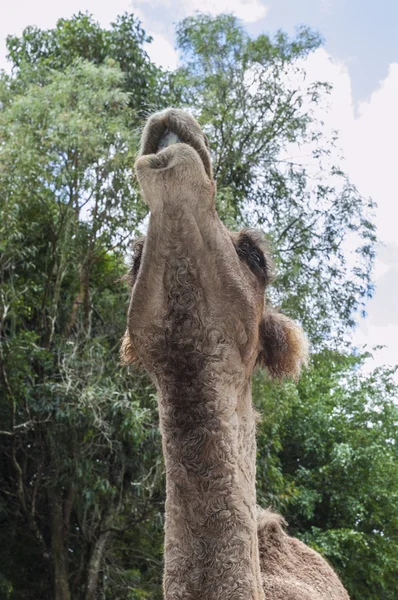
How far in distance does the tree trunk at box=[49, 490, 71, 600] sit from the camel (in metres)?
9.24

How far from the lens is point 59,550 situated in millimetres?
10812

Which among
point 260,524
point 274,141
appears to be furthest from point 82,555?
point 260,524

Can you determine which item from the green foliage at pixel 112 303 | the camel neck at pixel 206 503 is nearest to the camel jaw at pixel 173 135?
the camel neck at pixel 206 503

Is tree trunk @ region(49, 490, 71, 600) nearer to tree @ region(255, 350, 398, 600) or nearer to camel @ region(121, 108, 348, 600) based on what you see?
tree @ region(255, 350, 398, 600)

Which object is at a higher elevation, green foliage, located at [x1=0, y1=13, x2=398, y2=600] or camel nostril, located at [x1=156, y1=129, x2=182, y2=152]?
green foliage, located at [x1=0, y1=13, x2=398, y2=600]

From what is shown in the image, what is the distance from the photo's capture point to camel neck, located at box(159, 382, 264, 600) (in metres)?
1.78

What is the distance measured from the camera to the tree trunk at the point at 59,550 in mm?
10539

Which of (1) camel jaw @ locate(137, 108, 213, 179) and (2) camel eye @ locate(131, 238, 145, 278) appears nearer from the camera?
(1) camel jaw @ locate(137, 108, 213, 179)

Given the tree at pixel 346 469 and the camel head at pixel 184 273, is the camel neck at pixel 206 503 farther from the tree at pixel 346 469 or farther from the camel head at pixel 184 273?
the tree at pixel 346 469

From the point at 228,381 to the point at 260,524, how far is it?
1073 mm

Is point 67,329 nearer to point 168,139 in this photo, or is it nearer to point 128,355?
point 128,355

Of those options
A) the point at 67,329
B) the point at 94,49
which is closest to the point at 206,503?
the point at 67,329

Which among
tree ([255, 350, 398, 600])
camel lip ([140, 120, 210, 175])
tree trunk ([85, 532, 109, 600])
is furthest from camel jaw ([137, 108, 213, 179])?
tree ([255, 350, 398, 600])

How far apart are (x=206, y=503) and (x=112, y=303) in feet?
30.9
